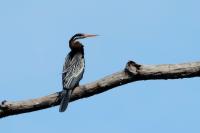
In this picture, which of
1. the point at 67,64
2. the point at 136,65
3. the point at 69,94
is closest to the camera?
the point at 136,65

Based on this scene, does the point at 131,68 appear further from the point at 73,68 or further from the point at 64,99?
the point at 73,68

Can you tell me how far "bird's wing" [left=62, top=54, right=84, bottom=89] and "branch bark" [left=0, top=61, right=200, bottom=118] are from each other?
6.95 ft

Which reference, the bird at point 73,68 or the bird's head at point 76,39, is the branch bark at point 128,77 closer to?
the bird at point 73,68

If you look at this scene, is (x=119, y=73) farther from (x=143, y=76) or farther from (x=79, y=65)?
(x=79, y=65)

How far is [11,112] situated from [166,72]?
72.8 inches

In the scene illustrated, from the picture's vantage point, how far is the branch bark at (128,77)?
7.11 meters

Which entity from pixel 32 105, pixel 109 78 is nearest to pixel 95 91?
pixel 109 78

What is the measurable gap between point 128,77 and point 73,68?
3.56 meters

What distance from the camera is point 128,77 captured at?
7.11 meters

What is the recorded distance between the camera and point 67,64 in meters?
10.8

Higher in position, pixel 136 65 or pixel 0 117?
pixel 136 65

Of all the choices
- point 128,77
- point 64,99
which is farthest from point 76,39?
point 128,77

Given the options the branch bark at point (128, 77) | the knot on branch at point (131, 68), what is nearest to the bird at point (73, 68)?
the branch bark at point (128, 77)

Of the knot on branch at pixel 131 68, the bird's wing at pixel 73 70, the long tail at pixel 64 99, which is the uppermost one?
the knot on branch at pixel 131 68
